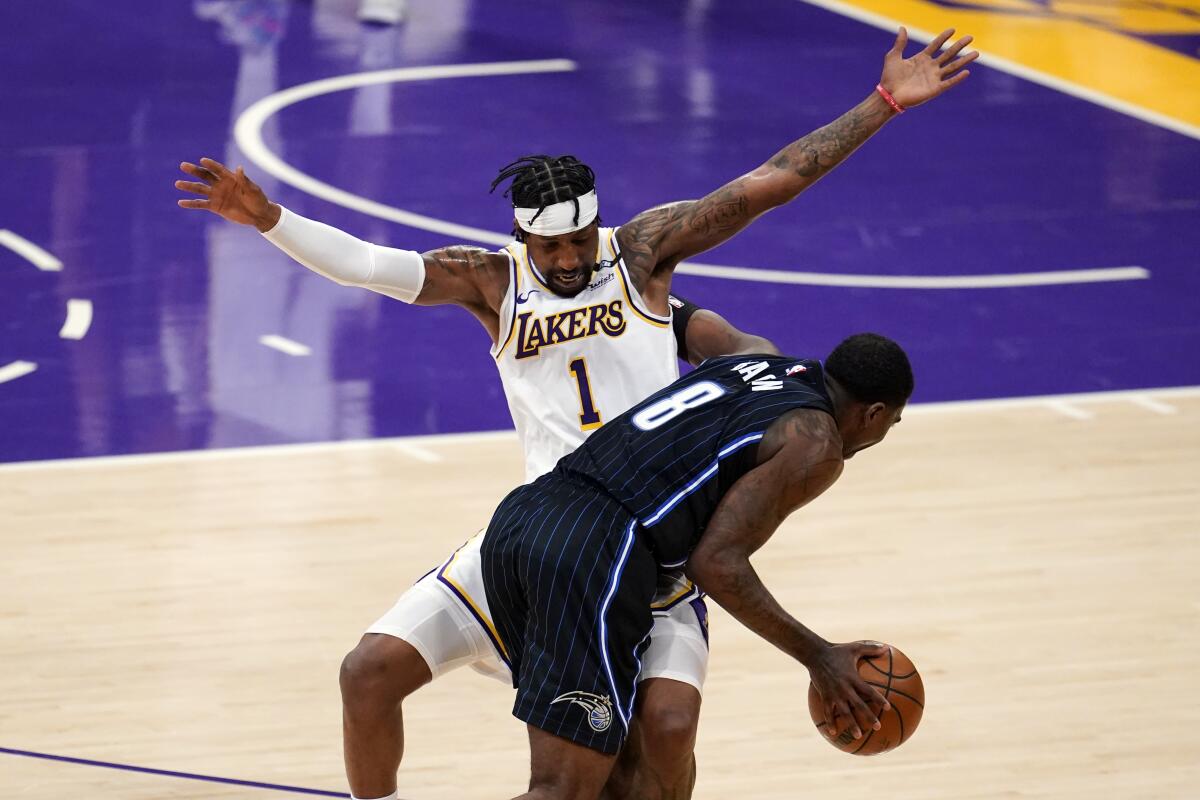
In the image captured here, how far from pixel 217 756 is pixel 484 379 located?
151 inches

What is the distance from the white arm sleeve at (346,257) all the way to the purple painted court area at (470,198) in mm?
3783

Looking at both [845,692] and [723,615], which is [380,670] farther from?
[723,615]

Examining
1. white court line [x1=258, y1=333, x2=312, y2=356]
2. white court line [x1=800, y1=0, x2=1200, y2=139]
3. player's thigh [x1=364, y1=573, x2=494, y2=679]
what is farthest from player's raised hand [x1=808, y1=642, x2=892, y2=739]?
white court line [x1=800, y1=0, x2=1200, y2=139]

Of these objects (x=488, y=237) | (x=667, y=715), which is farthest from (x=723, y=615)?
(x=488, y=237)

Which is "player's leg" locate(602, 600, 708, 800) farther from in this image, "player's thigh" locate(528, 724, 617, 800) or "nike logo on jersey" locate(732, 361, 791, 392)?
"nike logo on jersey" locate(732, 361, 791, 392)

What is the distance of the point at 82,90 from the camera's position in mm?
14133

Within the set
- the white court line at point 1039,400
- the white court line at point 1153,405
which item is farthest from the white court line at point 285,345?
the white court line at point 1153,405

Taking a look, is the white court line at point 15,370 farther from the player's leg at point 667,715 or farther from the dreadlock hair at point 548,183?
the player's leg at point 667,715

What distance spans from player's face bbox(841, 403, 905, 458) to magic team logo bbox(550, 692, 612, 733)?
0.91 meters

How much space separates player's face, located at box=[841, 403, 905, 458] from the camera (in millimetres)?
5129

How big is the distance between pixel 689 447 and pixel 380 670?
Answer: 1065 mm

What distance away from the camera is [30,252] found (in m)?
11.4

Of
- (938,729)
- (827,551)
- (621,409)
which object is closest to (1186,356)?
(827,551)

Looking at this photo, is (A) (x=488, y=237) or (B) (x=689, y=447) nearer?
(B) (x=689, y=447)
